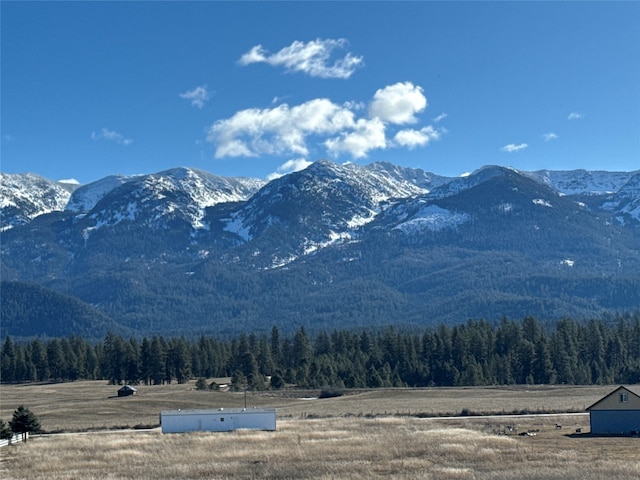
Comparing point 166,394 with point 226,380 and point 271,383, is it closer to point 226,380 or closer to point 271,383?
point 271,383

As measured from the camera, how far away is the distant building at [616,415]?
2798 inches

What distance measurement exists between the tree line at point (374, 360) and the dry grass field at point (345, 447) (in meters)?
31.1

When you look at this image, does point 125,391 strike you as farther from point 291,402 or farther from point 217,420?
point 217,420

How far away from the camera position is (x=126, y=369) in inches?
5969

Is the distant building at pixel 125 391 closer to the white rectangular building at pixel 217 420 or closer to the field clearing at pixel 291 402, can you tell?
the field clearing at pixel 291 402

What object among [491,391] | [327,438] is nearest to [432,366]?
[491,391]

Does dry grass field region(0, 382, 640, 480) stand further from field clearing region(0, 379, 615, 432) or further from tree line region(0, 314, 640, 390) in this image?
tree line region(0, 314, 640, 390)

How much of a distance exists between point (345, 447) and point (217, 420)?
2041 cm

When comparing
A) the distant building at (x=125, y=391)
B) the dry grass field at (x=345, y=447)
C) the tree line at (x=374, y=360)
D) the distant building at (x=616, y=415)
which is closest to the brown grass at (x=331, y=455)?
the dry grass field at (x=345, y=447)

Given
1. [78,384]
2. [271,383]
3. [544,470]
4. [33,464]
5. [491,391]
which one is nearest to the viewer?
[544,470]

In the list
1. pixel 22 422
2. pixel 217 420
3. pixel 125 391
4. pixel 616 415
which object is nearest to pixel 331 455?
pixel 217 420

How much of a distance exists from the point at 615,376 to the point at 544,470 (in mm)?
93388

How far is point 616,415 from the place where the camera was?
71250 mm

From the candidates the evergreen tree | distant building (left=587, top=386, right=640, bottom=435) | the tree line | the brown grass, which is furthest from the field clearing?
distant building (left=587, top=386, right=640, bottom=435)
